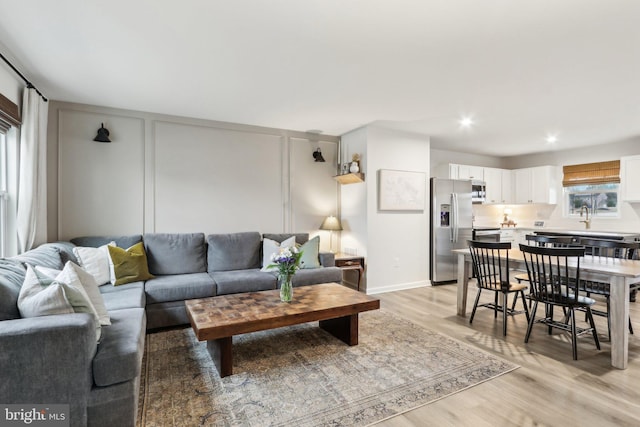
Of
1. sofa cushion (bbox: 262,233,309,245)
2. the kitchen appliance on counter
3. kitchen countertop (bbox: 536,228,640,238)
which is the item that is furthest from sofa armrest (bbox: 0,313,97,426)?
kitchen countertop (bbox: 536,228,640,238)

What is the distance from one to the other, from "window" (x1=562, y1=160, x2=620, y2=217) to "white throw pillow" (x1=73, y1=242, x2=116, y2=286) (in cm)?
802

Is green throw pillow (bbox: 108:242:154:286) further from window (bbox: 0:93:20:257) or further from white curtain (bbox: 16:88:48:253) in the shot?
window (bbox: 0:93:20:257)

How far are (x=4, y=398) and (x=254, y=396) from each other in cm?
126

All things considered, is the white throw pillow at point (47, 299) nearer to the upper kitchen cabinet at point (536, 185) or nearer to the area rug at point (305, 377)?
the area rug at point (305, 377)

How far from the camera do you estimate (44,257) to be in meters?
2.61

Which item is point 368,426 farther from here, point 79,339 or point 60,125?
point 60,125

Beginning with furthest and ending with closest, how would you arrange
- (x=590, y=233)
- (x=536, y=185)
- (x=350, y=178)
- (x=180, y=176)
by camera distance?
(x=536, y=185)
(x=590, y=233)
(x=350, y=178)
(x=180, y=176)

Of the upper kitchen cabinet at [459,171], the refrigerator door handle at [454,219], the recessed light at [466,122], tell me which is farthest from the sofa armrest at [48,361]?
the upper kitchen cabinet at [459,171]

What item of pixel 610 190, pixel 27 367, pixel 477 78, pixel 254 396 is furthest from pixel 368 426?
pixel 610 190

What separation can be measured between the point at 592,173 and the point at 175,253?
744cm

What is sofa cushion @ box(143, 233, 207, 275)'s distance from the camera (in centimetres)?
384

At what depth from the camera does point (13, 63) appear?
108 inches

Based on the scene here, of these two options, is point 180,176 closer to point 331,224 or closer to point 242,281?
point 242,281

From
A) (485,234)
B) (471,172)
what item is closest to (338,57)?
(485,234)
